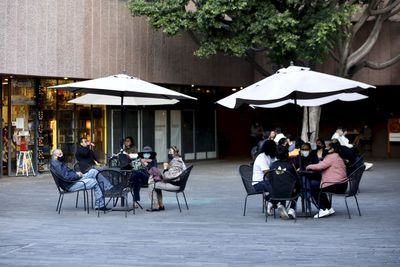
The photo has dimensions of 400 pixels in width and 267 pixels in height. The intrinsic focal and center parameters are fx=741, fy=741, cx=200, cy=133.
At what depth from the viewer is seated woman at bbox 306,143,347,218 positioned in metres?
12.5

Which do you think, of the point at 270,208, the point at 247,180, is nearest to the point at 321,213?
the point at 270,208

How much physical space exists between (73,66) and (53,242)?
559 inches

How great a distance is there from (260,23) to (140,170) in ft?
34.4

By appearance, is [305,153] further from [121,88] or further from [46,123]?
[46,123]

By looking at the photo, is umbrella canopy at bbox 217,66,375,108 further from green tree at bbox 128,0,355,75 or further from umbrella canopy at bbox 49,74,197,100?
green tree at bbox 128,0,355,75

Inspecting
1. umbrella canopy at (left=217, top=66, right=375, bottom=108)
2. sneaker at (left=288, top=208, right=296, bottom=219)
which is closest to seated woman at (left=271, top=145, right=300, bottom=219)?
sneaker at (left=288, top=208, right=296, bottom=219)

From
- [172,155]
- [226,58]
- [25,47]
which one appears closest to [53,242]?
[172,155]

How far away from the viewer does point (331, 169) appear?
12602 millimetres

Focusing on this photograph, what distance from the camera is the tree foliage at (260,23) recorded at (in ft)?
75.7

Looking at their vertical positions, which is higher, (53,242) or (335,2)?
(335,2)

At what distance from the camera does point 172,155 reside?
45.9 feet

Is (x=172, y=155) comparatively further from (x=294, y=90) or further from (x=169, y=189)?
(x=294, y=90)

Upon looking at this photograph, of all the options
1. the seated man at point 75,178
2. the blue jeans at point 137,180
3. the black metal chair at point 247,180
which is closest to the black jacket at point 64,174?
the seated man at point 75,178

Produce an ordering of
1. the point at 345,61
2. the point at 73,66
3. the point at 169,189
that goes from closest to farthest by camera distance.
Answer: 1. the point at 169,189
2. the point at 73,66
3. the point at 345,61
